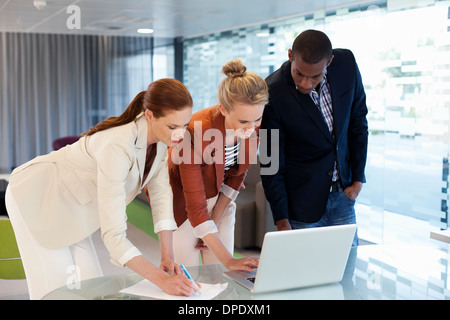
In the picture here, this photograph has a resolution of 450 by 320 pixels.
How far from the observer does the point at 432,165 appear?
4.74 metres

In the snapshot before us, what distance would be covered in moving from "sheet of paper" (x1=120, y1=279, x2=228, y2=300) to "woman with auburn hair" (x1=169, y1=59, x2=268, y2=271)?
179mm

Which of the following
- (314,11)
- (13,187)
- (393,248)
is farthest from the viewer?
(314,11)

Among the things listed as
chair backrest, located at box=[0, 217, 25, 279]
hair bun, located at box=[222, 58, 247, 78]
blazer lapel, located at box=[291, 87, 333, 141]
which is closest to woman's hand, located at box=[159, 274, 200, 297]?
hair bun, located at box=[222, 58, 247, 78]

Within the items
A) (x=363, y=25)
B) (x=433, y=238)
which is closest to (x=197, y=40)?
(x=363, y=25)

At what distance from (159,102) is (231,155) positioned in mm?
528

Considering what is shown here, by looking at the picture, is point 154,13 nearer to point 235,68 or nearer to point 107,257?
point 107,257

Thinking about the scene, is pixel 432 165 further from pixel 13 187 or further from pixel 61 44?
pixel 61 44

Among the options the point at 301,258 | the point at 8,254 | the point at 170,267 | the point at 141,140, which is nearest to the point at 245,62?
the point at 8,254

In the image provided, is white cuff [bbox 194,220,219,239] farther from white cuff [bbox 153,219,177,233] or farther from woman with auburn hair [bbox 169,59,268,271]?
white cuff [bbox 153,219,177,233]

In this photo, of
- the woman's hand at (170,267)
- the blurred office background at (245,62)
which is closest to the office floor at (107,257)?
the blurred office background at (245,62)

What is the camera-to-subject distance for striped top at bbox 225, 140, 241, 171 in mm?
2340

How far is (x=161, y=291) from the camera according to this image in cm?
177

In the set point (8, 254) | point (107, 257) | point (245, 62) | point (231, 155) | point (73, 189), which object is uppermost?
point (245, 62)
